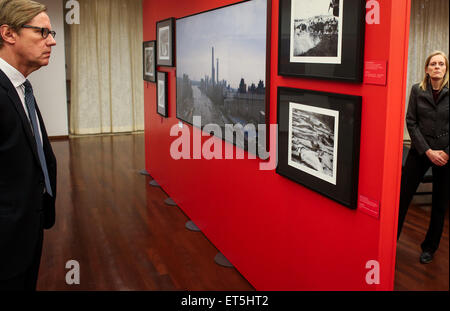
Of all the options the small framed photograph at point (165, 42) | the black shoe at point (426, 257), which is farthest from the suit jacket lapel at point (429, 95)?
the small framed photograph at point (165, 42)

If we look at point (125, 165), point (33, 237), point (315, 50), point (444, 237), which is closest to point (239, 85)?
point (315, 50)

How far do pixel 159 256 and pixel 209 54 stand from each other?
175cm

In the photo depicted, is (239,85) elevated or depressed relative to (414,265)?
elevated

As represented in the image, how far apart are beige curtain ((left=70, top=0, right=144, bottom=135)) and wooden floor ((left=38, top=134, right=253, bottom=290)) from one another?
132 inches

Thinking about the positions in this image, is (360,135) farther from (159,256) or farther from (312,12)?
(159,256)

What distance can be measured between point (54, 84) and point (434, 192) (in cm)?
762

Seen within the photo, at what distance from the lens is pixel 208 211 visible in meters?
4.08

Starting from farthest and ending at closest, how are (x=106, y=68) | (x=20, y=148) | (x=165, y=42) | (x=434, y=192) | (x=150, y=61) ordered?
(x=106, y=68), (x=150, y=61), (x=165, y=42), (x=434, y=192), (x=20, y=148)

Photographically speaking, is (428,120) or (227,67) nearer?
(227,67)

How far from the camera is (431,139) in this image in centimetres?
364

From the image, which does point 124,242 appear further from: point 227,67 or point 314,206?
point 314,206

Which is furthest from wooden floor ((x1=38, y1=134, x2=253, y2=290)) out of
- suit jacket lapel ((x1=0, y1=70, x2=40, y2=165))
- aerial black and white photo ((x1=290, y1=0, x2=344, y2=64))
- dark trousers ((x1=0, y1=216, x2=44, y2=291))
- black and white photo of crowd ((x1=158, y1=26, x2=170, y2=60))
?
suit jacket lapel ((x1=0, y1=70, x2=40, y2=165))

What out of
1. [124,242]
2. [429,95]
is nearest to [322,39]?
[429,95]

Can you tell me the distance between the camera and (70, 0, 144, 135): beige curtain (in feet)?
30.9
